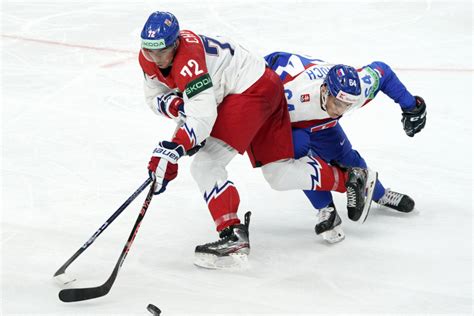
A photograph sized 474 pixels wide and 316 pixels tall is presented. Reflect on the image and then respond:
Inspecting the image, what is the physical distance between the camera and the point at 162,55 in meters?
3.29

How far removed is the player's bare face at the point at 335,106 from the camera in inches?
142

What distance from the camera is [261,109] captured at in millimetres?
3502

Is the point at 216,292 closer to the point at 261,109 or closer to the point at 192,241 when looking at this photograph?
the point at 192,241

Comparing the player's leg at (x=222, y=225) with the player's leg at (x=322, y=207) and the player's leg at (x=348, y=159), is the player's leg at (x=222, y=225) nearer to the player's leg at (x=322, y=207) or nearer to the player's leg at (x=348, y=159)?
the player's leg at (x=322, y=207)

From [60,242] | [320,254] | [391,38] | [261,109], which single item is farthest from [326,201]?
[391,38]

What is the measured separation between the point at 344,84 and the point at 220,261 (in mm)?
928

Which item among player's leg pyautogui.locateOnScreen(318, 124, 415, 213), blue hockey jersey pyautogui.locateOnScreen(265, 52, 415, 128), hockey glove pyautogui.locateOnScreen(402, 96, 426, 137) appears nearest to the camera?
blue hockey jersey pyautogui.locateOnScreen(265, 52, 415, 128)

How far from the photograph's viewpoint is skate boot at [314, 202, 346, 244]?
370 cm

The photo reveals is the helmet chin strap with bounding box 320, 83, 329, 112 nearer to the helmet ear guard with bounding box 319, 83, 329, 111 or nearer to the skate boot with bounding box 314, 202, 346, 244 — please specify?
the helmet ear guard with bounding box 319, 83, 329, 111

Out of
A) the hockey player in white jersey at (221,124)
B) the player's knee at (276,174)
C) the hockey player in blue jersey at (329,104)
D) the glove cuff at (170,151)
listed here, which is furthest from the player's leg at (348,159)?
the glove cuff at (170,151)

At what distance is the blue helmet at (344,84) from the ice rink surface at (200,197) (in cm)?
68

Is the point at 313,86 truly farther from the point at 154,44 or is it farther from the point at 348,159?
the point at 154,44

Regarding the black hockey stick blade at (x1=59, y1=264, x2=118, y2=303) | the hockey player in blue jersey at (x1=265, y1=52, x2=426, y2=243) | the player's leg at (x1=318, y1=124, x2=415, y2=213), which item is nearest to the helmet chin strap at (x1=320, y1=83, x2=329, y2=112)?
the hockey player in blue jersey at (x1=265, y1=52, x2=426, y2=243)

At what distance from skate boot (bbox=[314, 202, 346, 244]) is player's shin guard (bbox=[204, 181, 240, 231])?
0.51 metres
